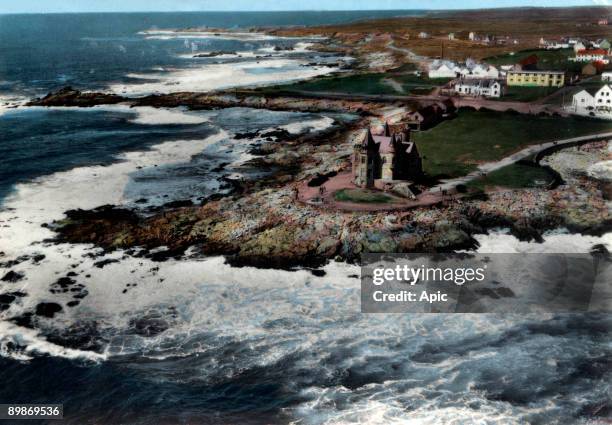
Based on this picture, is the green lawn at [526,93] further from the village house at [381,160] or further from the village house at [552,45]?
the village house at [381,160]

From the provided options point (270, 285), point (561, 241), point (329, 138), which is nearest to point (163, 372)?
point (270, 285)

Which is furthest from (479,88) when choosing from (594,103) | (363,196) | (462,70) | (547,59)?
(363,196)

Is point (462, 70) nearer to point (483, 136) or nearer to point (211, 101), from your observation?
point (483, 136)

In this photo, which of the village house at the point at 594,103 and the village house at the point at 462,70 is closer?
the village house at the point at 594,103

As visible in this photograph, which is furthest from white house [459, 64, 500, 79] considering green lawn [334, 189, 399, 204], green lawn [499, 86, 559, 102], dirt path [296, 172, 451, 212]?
green lawn [334, 189, 399, 204]

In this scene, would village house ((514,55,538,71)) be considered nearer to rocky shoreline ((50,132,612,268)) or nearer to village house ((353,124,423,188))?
rocky shoreline ((50,132,612,268))

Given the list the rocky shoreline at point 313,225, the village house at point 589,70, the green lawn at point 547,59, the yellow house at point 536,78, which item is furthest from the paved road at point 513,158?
the green lawn at point 547,59

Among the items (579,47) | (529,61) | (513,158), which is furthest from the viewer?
(579,47)
